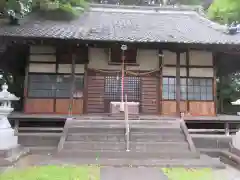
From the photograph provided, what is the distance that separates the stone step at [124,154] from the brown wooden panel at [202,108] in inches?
192

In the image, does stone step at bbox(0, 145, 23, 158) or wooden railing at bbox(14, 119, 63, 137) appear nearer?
stone step at bbox(0, 145, 23, 158)

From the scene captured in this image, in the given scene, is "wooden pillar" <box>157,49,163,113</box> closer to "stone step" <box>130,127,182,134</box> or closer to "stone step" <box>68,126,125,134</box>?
"stone step" <box>130,127,182,134</box>

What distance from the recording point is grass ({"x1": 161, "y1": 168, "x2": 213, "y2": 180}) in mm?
6395

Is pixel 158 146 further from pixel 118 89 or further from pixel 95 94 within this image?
pixel 95 94

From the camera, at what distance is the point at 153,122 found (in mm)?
10188

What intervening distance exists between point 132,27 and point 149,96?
3738 millimetres

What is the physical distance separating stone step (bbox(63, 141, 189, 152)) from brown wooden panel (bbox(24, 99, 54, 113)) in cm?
420

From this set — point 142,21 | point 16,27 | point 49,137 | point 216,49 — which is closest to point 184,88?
point 216,49

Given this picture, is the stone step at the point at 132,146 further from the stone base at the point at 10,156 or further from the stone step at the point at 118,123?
the stone base at the point at 10,156

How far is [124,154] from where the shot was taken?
8.15 meters

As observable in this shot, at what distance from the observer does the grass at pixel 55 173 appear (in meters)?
6.10

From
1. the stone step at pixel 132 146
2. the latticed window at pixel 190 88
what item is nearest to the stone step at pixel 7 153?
the stone step at pixel 132 146

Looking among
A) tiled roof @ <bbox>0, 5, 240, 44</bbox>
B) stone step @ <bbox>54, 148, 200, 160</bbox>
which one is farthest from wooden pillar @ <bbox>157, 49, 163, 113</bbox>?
stone step @ <bbox>54, 148, 200, 160</bbox>

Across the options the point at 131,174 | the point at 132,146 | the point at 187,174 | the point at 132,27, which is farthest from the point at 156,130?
the point at 132,27
